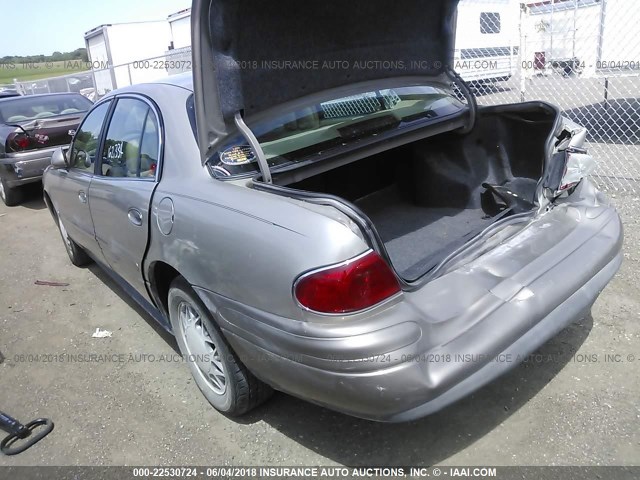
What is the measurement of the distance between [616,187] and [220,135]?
4429mm

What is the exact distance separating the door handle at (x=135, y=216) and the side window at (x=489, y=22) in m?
12.8

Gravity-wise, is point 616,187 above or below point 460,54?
below

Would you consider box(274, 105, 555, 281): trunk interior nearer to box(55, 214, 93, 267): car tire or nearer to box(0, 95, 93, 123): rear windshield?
box(55, 214, 93, 267): car tire

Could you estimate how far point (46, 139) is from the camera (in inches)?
286

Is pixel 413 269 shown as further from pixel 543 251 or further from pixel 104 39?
pixel 104 39

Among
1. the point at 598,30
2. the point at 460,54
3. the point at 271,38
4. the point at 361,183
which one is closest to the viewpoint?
the point at 271,38

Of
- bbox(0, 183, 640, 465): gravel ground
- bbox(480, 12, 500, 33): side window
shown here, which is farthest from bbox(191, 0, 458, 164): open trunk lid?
bbox(480, 12, 500, 33): side window

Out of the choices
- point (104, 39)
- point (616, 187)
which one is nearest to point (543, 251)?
point (616, 187)

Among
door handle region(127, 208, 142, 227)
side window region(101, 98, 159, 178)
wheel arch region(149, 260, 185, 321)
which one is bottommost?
wheel arch region(149, 260, 185, 321)

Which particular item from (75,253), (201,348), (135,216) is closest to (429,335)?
(201,348)

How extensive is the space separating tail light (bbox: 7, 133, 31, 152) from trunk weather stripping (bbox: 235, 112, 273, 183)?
5961 mm

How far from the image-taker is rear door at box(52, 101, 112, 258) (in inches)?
140

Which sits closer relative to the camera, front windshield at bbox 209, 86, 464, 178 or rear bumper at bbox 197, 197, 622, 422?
rear bumper at bbox 197, 197, 622, 422

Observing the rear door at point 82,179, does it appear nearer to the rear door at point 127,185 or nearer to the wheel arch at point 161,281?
the rear door at point 127,185
